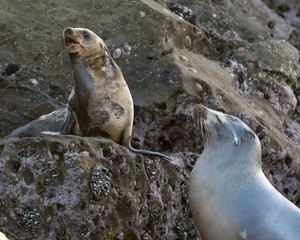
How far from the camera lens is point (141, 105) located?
211 inches

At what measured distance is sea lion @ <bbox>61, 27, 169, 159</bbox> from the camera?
4.68m

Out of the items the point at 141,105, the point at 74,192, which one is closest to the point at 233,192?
the point at 74,192

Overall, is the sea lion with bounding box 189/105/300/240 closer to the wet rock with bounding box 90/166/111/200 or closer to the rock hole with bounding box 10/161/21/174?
the wet rock with bounding box 90/166/111/200

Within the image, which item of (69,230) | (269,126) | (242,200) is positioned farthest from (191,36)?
(69,230)

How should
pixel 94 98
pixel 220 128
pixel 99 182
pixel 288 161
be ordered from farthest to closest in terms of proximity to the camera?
pixel 288 161, pixel 94 98, pixel 220 128, pixel 99 182

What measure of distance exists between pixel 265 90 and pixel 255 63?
416 millimetres

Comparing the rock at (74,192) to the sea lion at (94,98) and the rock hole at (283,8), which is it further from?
the rock hole at (283,8)

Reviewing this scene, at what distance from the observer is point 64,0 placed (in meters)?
6.87

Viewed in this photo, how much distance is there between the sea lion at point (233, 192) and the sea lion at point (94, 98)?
63 centimetres

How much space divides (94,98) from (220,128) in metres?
1.18

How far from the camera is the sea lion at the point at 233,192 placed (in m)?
3.62

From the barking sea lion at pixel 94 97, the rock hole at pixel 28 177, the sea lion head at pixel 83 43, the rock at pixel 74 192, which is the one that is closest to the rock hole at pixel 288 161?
the barking sea lion at pixel 94 97

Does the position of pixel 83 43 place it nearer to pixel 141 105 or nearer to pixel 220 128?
pixel 141 105

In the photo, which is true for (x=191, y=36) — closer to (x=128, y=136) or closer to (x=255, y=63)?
(x=255, y=63)
